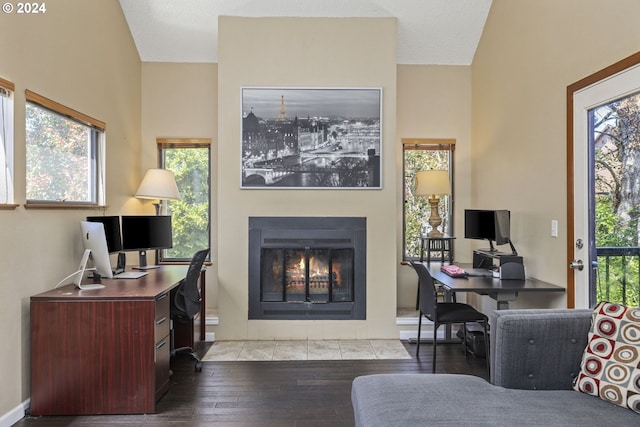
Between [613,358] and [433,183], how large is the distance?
8.63 feet

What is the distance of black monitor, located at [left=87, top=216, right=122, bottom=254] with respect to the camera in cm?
349

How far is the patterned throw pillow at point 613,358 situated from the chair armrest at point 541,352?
52 mm

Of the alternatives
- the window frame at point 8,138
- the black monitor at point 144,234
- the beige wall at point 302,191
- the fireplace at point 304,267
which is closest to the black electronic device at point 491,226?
the beige wall at point 302,191

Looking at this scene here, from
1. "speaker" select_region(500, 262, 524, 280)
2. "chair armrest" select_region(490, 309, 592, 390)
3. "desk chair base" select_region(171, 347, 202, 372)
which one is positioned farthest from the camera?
"desk chair base" select_region(171, 347, 202, 372)

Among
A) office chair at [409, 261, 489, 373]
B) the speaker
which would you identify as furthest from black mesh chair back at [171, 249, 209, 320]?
the speaker

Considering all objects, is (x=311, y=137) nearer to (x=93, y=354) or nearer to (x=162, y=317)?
(x=162, y=317)

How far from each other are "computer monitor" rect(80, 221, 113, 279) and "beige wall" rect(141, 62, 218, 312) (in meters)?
1.60

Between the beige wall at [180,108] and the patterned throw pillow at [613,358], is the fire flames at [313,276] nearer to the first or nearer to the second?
the beige wall at [180,108]

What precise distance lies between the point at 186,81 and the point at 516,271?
13.2ft

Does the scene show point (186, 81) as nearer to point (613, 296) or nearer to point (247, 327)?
point (247, 327)

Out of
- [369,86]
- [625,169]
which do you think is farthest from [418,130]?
[625,169]

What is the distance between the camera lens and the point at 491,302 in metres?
4.24

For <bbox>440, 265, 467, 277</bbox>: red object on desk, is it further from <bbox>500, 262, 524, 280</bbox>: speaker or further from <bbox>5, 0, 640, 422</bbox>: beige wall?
<bbox>5, 0, 640, 422</bbox>: beige wall

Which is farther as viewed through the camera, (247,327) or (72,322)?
(247,327)
